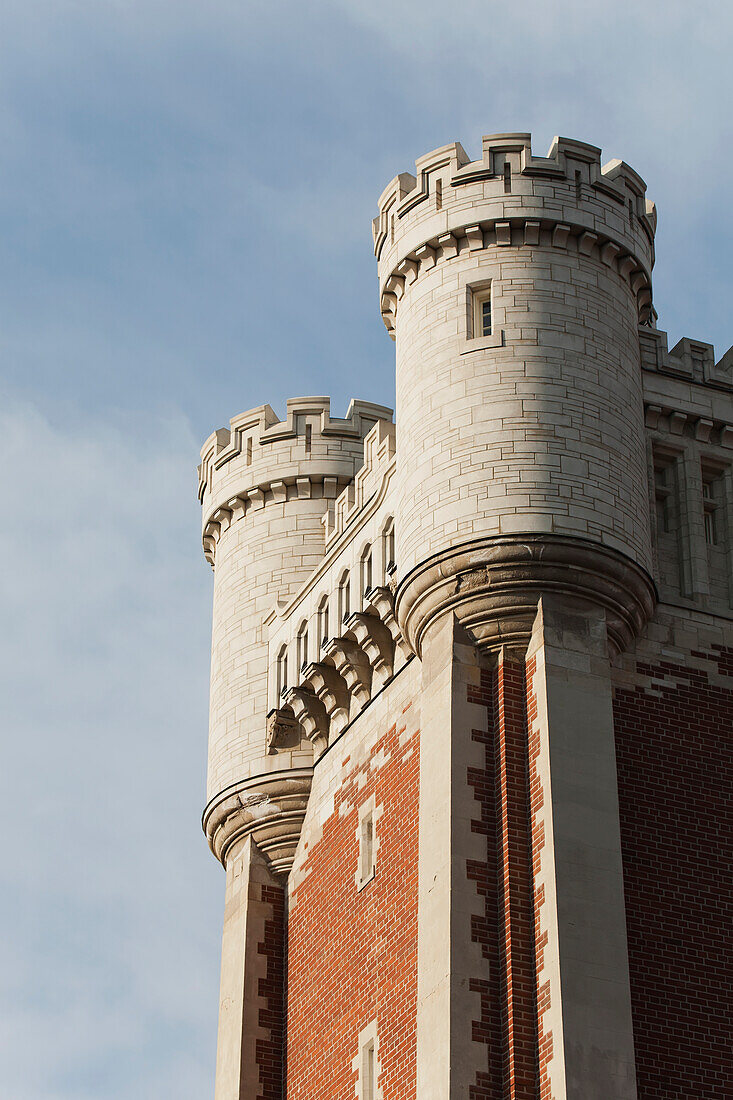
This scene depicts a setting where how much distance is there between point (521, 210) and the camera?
93.4 ft

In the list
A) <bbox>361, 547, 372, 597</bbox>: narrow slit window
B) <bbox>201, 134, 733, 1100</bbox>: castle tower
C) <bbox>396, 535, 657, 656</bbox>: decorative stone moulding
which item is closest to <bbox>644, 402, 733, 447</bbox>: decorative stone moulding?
<bbox>201, 134, 733, 1100</bbox>: castle tower

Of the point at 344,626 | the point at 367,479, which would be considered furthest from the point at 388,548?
the point at 367,479

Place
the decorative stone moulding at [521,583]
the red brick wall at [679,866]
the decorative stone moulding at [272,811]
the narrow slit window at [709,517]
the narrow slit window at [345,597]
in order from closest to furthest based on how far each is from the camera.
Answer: the red brick wall at [679,866], the decorative stone moulding at [521,583], the narrow slit window at [709,517], the narrow slit window at [345,597], the decorative stone moulding at [272,811]

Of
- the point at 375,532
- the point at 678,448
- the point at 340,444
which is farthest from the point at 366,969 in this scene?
the point at 340,444

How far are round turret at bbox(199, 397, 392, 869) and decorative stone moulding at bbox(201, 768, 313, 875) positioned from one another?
16mm

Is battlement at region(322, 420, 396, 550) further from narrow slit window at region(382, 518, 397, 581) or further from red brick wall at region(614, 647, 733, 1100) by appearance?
red brick wall at region(614, 647, 733, 1100)

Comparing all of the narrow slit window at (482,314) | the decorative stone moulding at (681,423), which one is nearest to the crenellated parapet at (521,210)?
the narrow slit window at (482,314)

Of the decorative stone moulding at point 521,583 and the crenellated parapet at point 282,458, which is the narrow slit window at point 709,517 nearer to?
the decorative stone moulding at point 521,583

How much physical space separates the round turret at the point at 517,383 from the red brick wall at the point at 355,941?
2.73 metres

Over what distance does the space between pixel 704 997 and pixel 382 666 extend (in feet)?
24.9

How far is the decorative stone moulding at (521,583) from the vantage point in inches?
1017

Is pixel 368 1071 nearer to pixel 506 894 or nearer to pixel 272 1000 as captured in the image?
pixel 272 1000

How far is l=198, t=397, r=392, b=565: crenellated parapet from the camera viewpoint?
35.8m

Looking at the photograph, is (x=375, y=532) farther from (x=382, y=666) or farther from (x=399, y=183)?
(x=399, y=183)
